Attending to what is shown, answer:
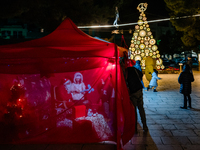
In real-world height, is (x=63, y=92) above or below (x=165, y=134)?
above

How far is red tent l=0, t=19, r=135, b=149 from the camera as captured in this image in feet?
13.1

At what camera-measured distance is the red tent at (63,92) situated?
401 cm

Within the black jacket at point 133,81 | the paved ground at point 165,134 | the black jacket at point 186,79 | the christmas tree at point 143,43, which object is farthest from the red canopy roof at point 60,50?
the christmas tree at point 143,43

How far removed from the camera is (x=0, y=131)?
4391 millimetres

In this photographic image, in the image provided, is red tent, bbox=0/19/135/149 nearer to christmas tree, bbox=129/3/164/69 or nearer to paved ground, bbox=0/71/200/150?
paved ground, bbox=0/71/200/150

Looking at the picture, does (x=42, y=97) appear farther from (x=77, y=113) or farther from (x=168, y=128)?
(x=168, y=128)

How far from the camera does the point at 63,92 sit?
4965 millimetres

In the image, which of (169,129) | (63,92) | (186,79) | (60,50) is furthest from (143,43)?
(60,50)

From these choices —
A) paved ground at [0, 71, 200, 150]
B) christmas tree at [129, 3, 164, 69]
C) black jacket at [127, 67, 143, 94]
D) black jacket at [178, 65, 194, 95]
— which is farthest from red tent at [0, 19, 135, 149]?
christmas tree at [129, 3, 164, 69]

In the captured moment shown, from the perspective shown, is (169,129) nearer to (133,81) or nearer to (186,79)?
(133,81)

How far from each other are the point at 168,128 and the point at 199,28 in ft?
61.7

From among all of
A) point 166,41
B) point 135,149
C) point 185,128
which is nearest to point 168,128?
point 185,128

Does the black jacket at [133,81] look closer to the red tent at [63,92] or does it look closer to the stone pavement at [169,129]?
the red tent at [63,92]

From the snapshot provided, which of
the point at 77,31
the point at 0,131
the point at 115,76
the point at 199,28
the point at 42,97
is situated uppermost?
the point at 199,28
